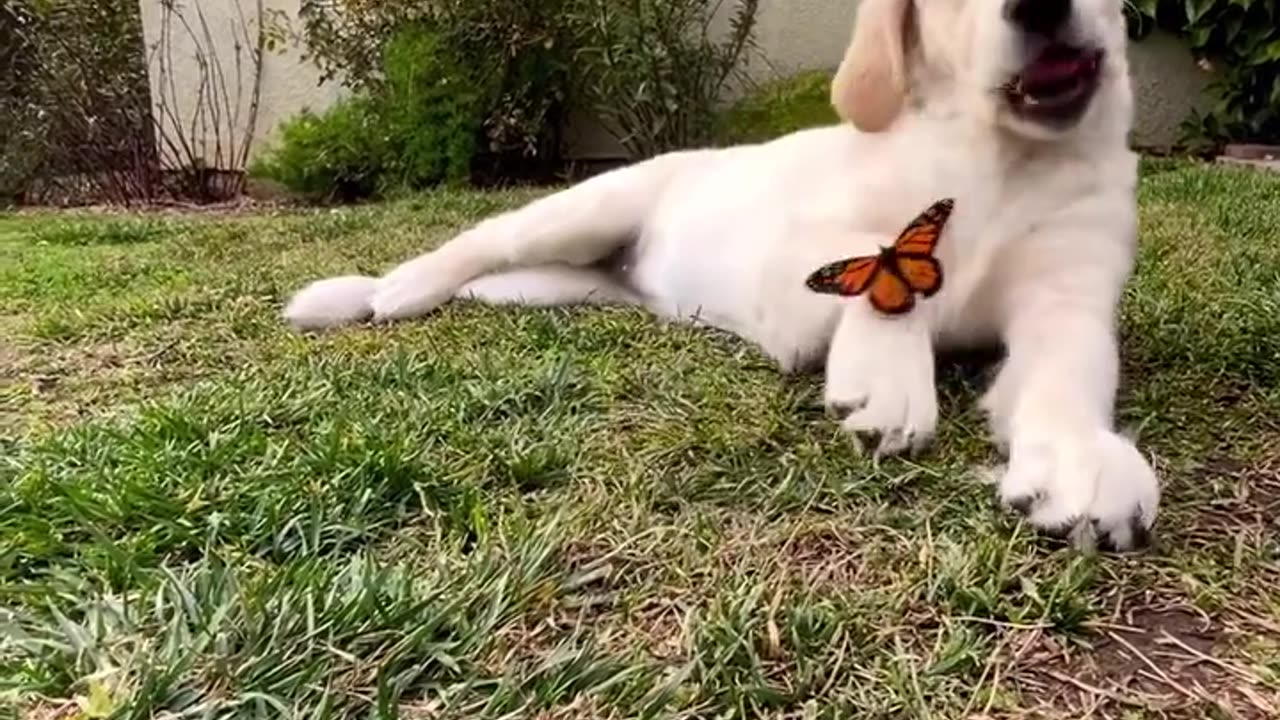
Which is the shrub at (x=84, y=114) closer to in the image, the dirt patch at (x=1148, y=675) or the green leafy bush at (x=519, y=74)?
the green leafy bush at (x=519, y=74)

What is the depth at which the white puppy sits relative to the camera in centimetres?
132

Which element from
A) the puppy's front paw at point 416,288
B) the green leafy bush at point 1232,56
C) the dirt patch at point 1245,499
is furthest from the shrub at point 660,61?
the dirt patch at point 1245,499

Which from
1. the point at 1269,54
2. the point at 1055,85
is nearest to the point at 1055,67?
the point at 1055,85

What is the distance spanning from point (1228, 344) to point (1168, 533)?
756 millimetres

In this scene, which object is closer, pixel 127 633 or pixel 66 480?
pixel 127 633

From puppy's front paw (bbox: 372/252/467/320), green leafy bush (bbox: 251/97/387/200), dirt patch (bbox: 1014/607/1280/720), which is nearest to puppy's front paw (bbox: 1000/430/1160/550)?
dirt patch (bbox: 1014/607/1280/720)

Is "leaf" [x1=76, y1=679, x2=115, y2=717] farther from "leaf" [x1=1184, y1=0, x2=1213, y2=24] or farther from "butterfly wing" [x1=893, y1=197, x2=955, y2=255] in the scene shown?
"leaf" [x1=1184, y1=0, x2=1213, y2=24]

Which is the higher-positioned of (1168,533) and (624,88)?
(624,88)

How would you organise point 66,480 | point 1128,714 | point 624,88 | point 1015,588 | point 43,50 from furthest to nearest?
point 43,50 < point 624,88 < point 66,480 < point 1015,588 < point 1128,714

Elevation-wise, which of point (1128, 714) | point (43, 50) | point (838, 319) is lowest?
point (1128, 714)

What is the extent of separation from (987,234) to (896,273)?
0.83 ft

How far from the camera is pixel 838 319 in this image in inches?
67.1

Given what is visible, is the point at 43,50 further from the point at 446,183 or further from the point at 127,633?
the point at 127,633

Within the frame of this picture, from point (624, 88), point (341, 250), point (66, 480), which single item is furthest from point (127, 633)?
point (624, 88)
